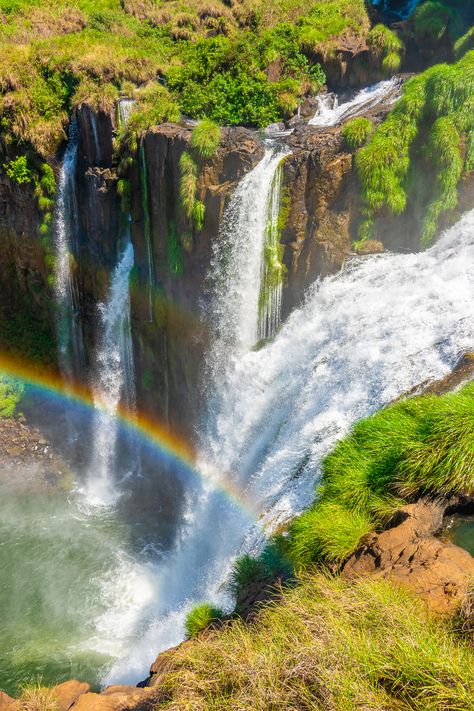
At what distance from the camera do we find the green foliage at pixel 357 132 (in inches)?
414

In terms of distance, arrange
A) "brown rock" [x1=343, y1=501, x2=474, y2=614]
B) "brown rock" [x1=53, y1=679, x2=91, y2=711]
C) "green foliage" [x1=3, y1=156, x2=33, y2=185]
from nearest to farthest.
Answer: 1. "brown rock" [x1=343, y1=501, x2=474, y2=614]
2. "brown rock" [x1=53, y1=679, x2=91, y2=711]
3. "green foliage" [x1=3, y1=156, x2=33, y2=185]

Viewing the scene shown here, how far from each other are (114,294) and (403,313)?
9586mm

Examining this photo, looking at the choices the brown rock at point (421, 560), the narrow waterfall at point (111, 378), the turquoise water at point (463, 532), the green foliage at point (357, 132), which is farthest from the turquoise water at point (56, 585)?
the green foliage at point (357, 132)

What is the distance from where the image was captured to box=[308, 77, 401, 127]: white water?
42.2 ft

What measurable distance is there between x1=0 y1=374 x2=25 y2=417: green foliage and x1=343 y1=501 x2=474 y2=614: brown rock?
15.8 meters

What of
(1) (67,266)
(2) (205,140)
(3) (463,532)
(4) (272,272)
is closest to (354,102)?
(2) (205,140)

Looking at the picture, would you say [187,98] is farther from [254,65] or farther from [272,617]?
[272,617]

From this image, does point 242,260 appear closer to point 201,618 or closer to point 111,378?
point 111,378

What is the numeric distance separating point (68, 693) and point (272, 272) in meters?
8.68

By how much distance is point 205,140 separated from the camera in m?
11.2

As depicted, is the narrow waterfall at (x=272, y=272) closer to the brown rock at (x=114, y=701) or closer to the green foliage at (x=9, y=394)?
the brown rock at (x=114, y=701)

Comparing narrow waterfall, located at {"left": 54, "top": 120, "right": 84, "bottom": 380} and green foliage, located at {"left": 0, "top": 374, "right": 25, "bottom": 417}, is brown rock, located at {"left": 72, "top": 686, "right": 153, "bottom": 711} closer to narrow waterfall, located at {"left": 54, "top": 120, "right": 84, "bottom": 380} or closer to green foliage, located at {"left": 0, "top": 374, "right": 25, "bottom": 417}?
narrow waterfall, located at {"left": 54, "top": 120, "right": 84, "bottom": 380}

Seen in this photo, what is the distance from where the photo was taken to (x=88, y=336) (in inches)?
639

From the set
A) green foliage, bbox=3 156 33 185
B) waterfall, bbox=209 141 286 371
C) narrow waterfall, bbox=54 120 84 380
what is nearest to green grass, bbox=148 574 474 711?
waterfall, bbox=209 141 286 371
